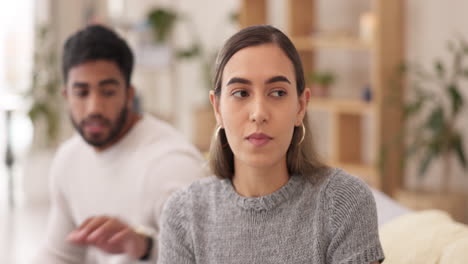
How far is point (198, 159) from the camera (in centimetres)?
198

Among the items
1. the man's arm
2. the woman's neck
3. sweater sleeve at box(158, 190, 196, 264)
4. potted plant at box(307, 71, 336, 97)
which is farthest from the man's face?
potted plant at box(307, 71, 336, 97)

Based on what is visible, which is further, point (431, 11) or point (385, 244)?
point (431, 11)

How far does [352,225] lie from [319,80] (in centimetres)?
303

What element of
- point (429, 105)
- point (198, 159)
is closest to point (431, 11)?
point (429, 105)

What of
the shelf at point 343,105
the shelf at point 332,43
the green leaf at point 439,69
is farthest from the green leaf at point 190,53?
the green leaf at point 439,69

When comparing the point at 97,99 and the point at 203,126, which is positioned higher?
the point at 97,99

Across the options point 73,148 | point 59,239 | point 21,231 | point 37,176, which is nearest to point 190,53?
point 37,176

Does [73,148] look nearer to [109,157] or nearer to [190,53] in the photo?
[109,157]

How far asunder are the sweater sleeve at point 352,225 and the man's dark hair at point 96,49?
91 cm

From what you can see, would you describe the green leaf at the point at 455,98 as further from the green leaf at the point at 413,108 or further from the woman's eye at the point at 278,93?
the woman's eye at the point at 278,93

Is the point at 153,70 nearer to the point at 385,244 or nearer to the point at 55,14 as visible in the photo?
the point at 55,14

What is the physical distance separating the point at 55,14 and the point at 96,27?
351 centimetres

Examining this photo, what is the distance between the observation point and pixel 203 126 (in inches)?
196

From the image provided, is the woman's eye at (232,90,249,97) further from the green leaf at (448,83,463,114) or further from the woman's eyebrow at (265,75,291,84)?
the green leaf at (448,83,463,114)
